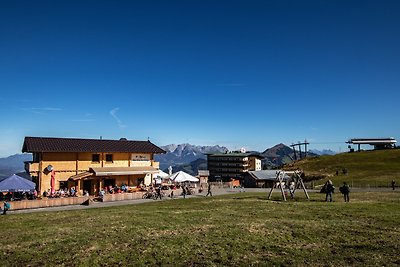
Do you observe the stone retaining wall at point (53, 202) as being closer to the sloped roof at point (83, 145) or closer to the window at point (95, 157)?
the sloped roof at point (83, 145)

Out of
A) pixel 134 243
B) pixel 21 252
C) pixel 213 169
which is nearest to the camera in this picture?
pixel 21 252

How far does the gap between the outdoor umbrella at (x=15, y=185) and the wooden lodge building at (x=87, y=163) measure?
7785 millimetres

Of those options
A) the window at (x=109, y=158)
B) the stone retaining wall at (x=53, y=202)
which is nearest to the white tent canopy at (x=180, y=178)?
the window at (x=109, y=158)

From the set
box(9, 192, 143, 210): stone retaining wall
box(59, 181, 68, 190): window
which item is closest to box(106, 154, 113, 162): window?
box(59, 181, 68, 190): window

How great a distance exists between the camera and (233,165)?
364ft

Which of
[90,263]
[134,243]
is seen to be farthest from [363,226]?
[90,263]

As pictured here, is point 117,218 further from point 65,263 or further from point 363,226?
point 363,226

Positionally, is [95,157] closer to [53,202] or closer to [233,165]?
[53,202]

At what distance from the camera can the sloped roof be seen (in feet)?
146

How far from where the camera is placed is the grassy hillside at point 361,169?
7054 cm

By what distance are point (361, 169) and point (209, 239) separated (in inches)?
3372

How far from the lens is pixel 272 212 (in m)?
26.9

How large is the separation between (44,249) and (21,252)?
1009 millimetres

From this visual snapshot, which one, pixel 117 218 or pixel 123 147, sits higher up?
pixel 123 147
